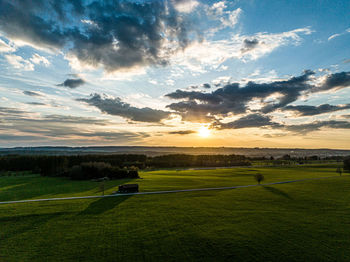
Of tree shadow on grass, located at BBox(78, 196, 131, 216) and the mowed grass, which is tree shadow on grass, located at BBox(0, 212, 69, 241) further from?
the mowed grass

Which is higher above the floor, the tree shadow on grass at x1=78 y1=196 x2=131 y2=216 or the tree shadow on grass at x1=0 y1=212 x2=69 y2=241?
the tree shadow on grass at x1=78 y1=196 x2=131 y2=216

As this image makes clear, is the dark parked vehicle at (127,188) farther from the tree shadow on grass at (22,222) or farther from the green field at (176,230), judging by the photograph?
the tree shadow on grass at (22,222)

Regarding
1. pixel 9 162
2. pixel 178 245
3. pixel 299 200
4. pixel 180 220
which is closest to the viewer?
pixel 178 245

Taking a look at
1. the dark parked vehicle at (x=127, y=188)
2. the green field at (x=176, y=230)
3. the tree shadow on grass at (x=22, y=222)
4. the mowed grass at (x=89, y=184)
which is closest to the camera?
the green field at (x=176, y=230)

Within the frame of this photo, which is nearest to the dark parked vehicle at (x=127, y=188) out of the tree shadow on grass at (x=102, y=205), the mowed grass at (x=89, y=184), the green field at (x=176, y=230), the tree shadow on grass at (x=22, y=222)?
the mowed grass at (x=89, y=184)

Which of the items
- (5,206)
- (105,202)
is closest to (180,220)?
(105,202)

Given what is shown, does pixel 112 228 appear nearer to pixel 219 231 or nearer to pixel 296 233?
pixel 219 231

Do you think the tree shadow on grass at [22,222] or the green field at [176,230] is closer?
the green field at [176,230]

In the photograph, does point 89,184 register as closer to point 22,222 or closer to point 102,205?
point 102,205

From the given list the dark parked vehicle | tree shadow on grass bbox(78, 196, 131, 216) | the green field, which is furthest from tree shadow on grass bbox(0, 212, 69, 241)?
the dark parked vehicle
